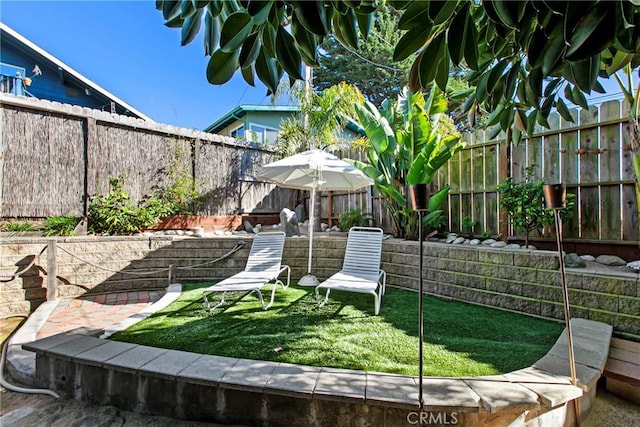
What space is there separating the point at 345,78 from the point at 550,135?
15.1m

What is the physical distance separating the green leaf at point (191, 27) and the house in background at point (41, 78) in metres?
13.1

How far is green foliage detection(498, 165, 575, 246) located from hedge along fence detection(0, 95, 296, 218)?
6.96 m

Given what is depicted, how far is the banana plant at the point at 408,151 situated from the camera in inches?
225

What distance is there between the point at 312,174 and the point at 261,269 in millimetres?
2017

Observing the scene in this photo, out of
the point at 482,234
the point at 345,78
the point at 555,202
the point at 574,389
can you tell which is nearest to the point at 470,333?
the point at 574,389

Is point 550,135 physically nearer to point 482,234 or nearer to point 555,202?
point 482,234

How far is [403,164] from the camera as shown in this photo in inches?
250

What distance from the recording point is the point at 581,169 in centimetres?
482

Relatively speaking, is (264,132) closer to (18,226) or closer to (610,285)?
(18,226)

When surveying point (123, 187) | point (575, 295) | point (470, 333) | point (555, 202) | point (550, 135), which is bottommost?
point (470, 333)

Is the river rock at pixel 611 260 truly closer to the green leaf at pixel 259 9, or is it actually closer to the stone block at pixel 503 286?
the stone block at pixel 503 286

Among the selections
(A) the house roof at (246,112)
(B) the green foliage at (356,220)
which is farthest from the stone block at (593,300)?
(A) the house roof at (246,112)

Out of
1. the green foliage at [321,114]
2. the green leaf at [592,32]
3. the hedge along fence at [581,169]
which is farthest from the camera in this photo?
the green foliage at [321,114]

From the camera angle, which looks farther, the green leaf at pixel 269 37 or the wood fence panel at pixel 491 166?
the wood fence panel at pixel 491 166
